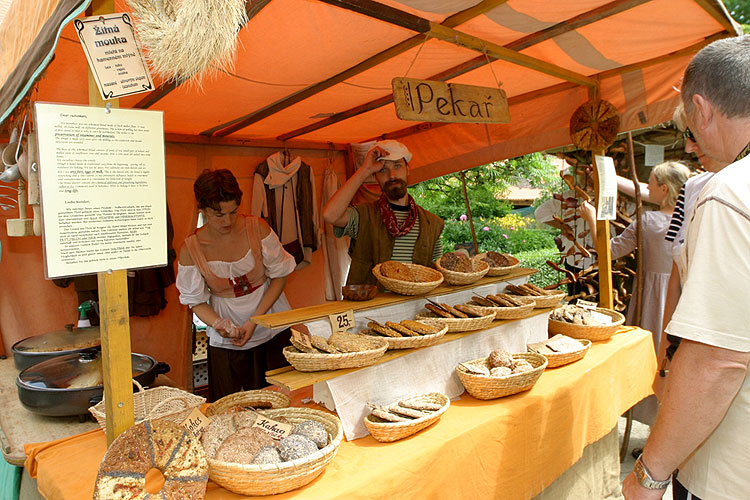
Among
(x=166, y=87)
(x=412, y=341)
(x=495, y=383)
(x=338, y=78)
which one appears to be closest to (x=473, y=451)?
(x=495, y=383)

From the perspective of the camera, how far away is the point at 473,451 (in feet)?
5.68

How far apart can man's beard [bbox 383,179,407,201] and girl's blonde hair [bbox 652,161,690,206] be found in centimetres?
199

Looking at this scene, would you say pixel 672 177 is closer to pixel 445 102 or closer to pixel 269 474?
pixel 445 102

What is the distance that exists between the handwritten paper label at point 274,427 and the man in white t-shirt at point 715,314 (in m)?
1.10

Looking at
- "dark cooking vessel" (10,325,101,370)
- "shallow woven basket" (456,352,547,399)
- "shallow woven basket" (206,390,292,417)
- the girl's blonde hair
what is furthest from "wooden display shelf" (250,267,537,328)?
the girl's blonde hair

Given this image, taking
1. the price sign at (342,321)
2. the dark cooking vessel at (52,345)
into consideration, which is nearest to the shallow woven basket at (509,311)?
the price sign at (342,321)

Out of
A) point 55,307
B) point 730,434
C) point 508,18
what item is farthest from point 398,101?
point 55,307

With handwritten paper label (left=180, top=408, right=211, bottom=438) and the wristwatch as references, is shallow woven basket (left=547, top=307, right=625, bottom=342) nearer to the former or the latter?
the wristwatch

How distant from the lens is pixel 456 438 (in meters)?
1.68

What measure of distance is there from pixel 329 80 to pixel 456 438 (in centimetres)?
232

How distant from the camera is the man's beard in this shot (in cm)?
308

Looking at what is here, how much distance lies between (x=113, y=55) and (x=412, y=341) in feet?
4.67

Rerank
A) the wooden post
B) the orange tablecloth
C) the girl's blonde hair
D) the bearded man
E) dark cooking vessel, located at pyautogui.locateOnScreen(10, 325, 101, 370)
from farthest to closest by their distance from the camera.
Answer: the girl's blonde hair, the bearded man, dark cooking vessel, located at pyautogui.locateOnScreen(10, 325, 101, 370), the orange tablecloth, the wooden post

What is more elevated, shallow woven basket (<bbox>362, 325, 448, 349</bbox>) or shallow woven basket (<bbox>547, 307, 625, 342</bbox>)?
shallow woven basket (<bbox>362, 325, 448, 349</bbox>)
